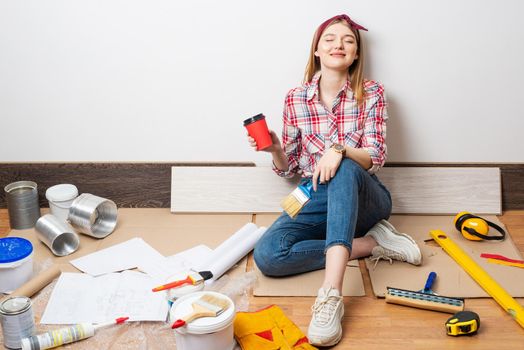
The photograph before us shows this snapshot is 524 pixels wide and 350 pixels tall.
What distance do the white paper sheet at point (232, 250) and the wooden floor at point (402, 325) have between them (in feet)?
0.61

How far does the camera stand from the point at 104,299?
2.12 m

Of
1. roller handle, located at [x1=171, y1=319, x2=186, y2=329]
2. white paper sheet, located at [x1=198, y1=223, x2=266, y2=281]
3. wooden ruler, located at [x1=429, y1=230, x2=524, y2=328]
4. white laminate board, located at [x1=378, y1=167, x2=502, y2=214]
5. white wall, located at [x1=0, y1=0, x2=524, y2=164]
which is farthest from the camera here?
white laminate board, located at [x1=378, y1=167, x2=502, y2=214]

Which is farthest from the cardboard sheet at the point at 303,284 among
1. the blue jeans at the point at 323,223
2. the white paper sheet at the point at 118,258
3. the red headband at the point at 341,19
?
the red headband at the point at 341,19

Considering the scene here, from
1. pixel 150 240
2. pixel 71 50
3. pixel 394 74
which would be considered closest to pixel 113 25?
pixel 71 50

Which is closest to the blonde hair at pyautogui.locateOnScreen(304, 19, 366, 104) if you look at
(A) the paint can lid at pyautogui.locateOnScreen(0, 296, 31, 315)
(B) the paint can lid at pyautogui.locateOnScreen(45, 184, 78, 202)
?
(B) the paint can lid at pyautogui.locateOnScreen(45, 184, 78, 202)

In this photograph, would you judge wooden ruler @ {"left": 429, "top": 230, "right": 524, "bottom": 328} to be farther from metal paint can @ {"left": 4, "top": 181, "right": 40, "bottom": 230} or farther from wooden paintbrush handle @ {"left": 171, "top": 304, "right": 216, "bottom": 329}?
metal paint can @ {"left": 4, "top": 181, "right": 40, "bottom": 230}

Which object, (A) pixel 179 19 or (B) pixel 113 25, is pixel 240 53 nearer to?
(A) pixel 179 19

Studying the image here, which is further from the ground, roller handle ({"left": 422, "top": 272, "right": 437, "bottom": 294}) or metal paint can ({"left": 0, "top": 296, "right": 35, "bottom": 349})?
roller handle ({"left": 422, "top": 272, "right": 437, "bottom": 294})

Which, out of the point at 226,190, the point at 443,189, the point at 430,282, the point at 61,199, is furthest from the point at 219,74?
the point at 430,282

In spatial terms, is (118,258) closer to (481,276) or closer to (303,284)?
(303,284)

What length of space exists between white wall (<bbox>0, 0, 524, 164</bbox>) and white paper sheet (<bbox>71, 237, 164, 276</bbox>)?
472 mm

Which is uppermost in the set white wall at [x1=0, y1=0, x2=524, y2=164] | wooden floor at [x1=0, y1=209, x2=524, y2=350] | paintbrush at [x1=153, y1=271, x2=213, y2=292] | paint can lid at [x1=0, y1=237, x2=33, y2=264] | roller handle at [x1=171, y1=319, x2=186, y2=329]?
white wall at [x1=0, y1=0, x2=524, y2=164]

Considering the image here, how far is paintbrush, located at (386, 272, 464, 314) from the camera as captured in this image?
2023 millimetres

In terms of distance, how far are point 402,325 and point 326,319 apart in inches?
10.7
